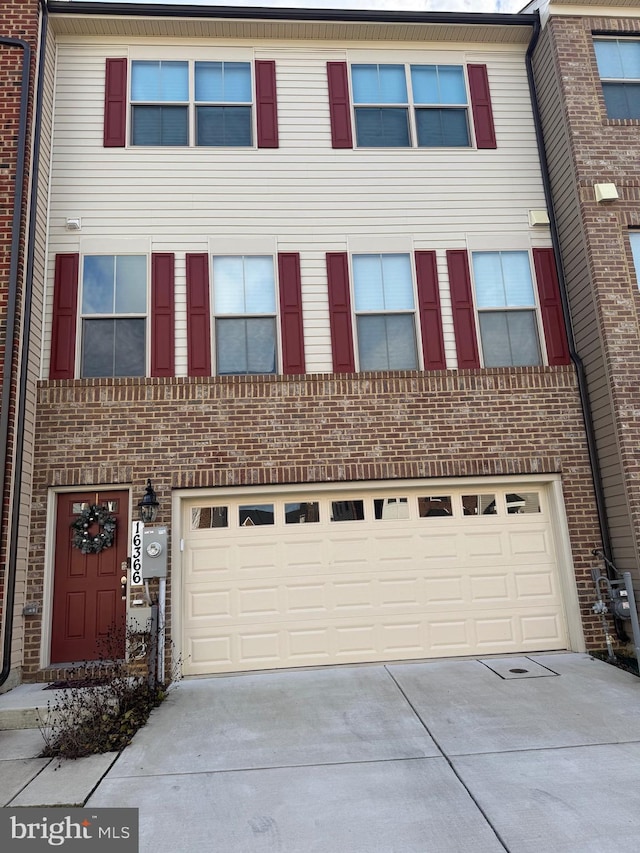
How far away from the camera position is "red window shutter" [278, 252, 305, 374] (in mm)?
7242

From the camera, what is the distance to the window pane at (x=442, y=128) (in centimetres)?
808

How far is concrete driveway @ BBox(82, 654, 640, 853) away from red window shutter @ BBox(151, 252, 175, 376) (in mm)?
3676

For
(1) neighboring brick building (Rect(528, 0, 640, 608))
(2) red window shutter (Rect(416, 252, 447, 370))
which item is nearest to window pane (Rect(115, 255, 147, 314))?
(2) red window shutter (Rect(416, 252, 447, 370))

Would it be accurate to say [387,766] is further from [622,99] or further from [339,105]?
[622,99]

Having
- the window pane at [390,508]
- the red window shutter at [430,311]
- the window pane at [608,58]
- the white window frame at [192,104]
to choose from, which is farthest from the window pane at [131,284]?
the window pane at [608,58]

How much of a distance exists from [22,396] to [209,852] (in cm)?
496

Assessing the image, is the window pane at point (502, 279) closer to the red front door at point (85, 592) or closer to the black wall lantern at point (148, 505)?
the black wall lantern at point (148, 505)

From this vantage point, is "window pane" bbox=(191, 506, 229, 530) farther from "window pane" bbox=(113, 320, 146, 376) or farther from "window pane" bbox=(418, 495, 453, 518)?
"window pane" bbox=(418, 495, 453, 518)

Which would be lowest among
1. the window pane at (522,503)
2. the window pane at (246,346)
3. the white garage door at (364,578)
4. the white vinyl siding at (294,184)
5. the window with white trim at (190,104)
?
the white garage door at (364,578)

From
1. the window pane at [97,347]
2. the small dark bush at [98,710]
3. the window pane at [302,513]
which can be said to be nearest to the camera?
the small dark bush at [98,710]

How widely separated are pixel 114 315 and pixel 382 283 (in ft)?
11.3

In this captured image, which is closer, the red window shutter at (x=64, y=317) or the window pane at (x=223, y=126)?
the red window shutter at (x=64, y=317)

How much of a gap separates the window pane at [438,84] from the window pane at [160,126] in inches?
128

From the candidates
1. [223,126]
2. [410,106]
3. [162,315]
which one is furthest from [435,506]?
[223,126]
